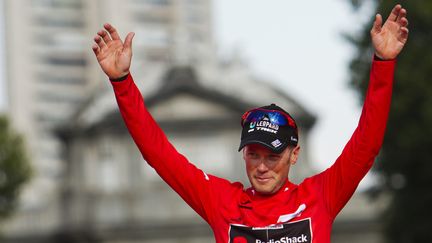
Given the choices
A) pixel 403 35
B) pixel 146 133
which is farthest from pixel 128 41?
pixel 403 35

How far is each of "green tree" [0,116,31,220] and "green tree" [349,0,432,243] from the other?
622 inches

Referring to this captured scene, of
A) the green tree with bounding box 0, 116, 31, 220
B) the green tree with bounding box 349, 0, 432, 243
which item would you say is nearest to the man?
the green tree with bounding box 349, 0, 432, 243

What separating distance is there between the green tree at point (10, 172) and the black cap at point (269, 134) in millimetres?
43851

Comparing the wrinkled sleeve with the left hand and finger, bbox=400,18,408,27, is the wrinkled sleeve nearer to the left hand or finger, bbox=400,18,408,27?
the left hand

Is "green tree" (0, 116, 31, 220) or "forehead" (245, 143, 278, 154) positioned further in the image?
"green tree" (0, 116, 31, 220)

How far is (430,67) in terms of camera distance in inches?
1486

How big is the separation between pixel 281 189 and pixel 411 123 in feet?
98.8

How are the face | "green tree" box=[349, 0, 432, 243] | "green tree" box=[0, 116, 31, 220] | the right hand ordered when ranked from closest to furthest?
the face < the right hand < "green tree" box=[349, 0, 432, 243] < "green tree" box=[0, 116, 31, 220]

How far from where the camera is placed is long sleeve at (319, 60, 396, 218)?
8305 mm

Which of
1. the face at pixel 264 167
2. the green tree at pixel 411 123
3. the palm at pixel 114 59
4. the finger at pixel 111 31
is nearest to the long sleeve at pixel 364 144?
the face at pixel 264 167

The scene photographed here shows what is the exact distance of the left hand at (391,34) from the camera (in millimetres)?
8305

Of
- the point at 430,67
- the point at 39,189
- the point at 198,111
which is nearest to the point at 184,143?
the point at 198,111

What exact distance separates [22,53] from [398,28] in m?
156

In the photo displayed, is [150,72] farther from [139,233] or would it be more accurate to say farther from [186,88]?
[139,233]
